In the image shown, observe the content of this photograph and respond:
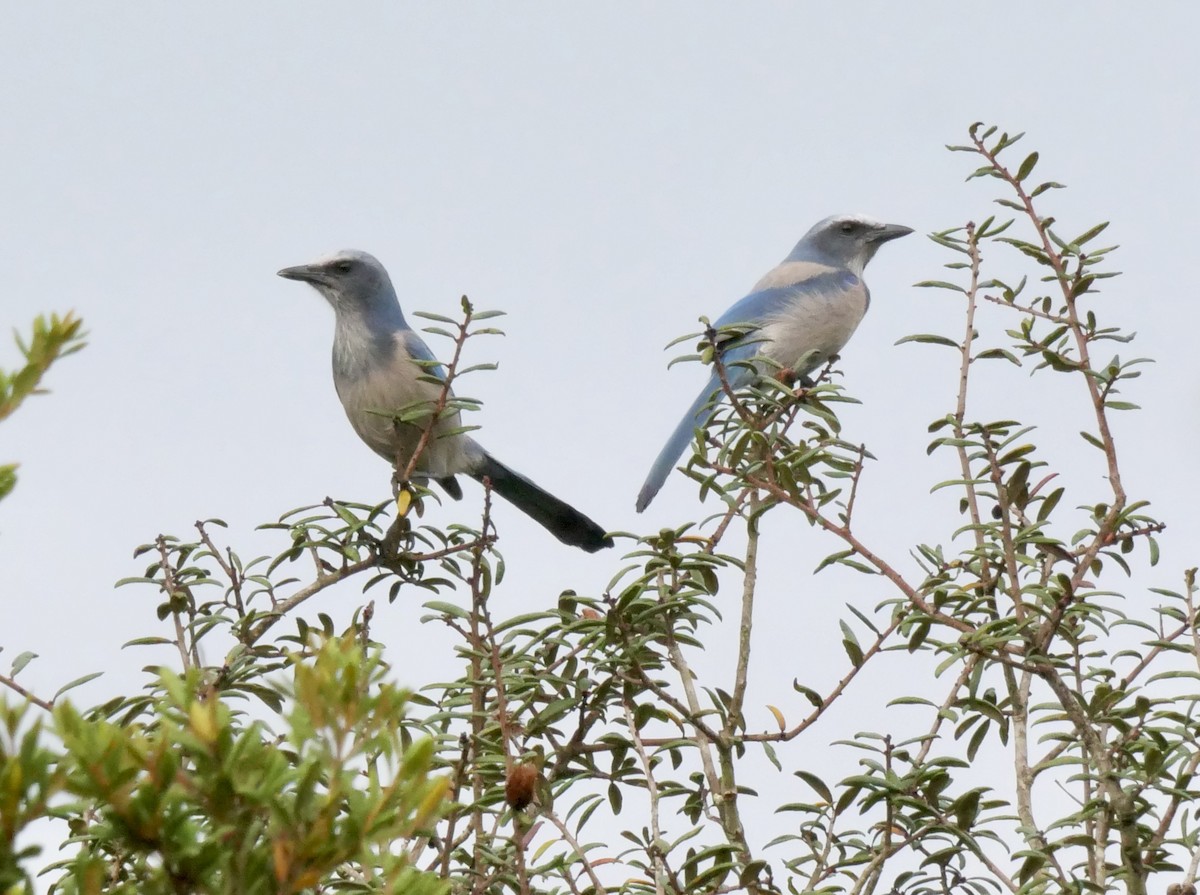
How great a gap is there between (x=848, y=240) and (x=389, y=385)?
290 cm

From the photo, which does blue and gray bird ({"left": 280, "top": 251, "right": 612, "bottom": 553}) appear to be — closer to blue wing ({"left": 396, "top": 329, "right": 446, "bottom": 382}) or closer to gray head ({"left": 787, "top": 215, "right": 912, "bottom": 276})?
blue wing ({"left": 396, "top": 329, "right": 446, "bottom": 382})

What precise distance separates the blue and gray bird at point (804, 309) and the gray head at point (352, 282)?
127cm

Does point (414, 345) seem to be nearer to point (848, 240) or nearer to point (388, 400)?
point (388, 400)

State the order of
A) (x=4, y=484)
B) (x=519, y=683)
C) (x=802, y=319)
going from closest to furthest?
(x=4, y=484), (x=519, y=683), (x=802, y=319)

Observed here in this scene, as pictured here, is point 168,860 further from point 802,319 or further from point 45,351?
point 802,319

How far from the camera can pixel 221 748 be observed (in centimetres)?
147

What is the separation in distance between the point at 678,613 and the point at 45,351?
69.9 inches

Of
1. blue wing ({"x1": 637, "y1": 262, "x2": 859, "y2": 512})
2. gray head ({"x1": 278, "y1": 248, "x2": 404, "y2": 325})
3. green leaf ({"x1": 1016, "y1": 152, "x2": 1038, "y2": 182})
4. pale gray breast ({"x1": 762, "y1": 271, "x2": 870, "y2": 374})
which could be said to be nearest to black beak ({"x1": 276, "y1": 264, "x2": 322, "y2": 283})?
gray head ({"x1": 278, "y1": 248, "x2": 404, "y2": 325})

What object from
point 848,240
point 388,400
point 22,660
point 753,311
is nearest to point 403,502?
point 22,660

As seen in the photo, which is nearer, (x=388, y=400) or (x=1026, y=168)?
(x=1026, y=168)

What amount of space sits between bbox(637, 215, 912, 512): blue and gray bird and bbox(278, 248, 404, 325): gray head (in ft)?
4.16

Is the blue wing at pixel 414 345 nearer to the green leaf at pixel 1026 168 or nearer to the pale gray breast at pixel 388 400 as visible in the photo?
the pale gray breast at pixel 388 400

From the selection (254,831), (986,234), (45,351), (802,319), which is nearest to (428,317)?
(986,234)

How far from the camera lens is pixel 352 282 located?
628 centimetres
